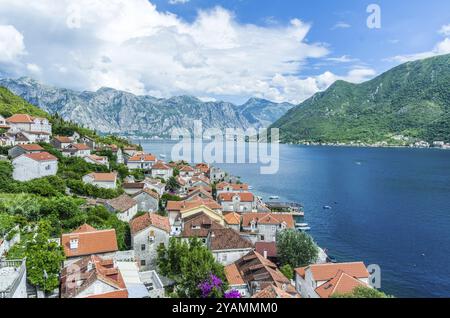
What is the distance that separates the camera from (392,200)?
82312 millimetres

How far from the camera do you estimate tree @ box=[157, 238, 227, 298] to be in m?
23.1

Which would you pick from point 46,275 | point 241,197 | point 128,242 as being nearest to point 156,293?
point 46,275

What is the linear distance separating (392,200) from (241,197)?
4163 cm

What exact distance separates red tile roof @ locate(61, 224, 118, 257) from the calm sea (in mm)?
29085

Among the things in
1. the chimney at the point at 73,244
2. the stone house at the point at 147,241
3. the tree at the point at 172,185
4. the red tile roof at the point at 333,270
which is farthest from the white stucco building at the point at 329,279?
the tree at the point at 172,185

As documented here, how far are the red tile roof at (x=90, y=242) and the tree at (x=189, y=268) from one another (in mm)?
4589

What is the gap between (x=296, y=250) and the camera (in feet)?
123

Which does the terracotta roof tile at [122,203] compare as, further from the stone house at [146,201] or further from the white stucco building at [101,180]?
the white stucco building at [101,180]

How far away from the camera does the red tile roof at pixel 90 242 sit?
1089 inches

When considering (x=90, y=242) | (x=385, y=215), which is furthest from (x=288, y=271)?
(x=385, y=215)

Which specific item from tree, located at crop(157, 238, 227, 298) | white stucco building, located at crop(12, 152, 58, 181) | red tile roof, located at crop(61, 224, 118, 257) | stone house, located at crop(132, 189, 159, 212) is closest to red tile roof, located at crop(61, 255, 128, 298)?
red tile roof, located at crop(61, 224, 118, 257)

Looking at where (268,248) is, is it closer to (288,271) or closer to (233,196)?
(288,271)

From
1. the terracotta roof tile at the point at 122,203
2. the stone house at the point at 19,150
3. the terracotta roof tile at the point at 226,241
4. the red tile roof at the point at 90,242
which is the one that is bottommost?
the terracotta roof tile at the point at 226,241
